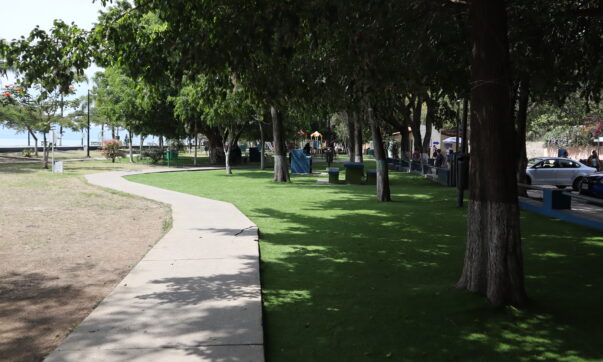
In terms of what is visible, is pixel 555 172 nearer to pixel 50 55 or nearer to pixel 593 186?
pixel 593 186

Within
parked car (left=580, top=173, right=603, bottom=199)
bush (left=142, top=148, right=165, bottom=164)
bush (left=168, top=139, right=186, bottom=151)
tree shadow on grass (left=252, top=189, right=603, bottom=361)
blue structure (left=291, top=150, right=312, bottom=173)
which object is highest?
bush (left=168, top=139, right=186, bottom=151)

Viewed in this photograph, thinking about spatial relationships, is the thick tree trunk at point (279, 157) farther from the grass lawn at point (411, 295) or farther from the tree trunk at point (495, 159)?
the tree trunk at point (495, 159)

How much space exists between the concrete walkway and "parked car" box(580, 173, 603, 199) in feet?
48.1

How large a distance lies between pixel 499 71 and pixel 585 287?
303 cm

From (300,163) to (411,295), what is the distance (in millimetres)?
27053

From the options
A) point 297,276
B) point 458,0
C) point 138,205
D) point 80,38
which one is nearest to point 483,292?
point 297,276

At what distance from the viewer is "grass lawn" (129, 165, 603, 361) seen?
4840 millimetres

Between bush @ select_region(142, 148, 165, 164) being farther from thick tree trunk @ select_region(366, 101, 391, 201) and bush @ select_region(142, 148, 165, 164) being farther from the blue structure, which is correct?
thick tree trunk @ select_region(366, 101, 391, 201)

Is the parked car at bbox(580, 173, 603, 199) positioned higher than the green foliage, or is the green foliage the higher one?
the green foliage

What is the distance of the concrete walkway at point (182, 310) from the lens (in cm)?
446

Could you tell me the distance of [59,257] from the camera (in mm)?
Result: 8633

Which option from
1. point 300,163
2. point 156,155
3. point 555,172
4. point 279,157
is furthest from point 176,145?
point 555,172

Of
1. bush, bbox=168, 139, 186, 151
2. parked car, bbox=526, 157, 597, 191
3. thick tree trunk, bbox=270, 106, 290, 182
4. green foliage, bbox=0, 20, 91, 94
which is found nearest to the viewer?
green foliage, bbox=0, 20, 91, 94

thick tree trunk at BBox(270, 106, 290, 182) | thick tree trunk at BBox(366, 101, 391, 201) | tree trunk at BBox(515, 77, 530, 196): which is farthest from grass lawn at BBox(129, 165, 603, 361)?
thick tree trunk at BBox(270, 106, 290, 182)
